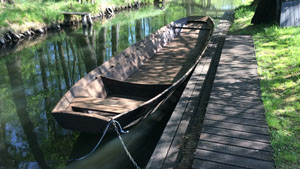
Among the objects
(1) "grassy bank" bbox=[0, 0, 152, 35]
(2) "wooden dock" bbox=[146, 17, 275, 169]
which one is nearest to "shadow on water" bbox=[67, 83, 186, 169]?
(2) "wooden dock" bbox=[146, 17, 275, 169]

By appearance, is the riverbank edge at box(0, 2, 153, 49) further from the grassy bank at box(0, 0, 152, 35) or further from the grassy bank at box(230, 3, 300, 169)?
the grassy bank at box(230, 3, 300, 169)

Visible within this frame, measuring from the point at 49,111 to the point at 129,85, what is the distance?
9.08ft

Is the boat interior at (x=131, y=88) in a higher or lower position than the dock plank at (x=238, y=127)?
higher

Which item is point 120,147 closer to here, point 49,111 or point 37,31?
point 49,111

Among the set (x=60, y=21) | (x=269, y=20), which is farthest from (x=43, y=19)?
(x=269, y=20)

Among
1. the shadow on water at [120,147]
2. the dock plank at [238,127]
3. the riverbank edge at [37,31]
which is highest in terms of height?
the riverbank edge at [37,31]

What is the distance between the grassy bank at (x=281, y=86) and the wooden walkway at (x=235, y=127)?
244 mm

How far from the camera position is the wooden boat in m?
4.66

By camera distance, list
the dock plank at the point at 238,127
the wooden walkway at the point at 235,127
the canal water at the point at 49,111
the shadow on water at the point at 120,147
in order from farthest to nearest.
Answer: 1. the canal water at the point at 49,111
2. the shadow on water at the point at 120,147
3. the dock plank at the point at 238,127
4. the wooden walkway at the point at 235,127

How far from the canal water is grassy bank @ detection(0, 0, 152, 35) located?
4.44 feet

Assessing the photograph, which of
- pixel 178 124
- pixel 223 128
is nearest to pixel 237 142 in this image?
pixel 223 128

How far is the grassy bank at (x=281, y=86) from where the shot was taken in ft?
12.8

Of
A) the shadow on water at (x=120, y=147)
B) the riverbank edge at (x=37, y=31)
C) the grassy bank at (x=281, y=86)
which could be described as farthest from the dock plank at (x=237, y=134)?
the riverbank edge at (x=37, y=31)

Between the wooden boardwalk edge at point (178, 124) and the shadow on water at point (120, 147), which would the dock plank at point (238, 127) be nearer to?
the wooden boardwalk edge at point (178, 124)
